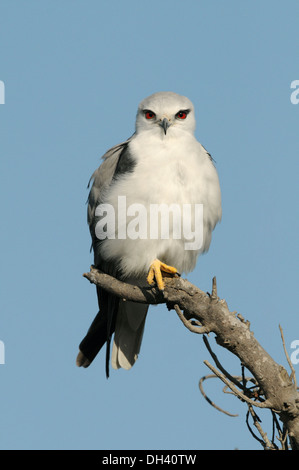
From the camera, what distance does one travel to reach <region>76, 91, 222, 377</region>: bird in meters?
5.54

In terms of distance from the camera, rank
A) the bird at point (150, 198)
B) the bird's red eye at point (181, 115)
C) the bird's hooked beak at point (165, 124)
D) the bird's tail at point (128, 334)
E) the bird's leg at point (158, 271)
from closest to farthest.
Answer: the bird's leg at point (158, 271)
the bird at point (150, 198)
the bird's hooked beak at point (165, 124)
the bird's red eye at point (181, 115)
the bird's tail at point (128, 334)

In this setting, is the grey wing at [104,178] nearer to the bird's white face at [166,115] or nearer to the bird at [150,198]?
the bird at [150,198]

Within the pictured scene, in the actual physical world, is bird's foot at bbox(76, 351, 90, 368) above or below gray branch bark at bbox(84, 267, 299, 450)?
above

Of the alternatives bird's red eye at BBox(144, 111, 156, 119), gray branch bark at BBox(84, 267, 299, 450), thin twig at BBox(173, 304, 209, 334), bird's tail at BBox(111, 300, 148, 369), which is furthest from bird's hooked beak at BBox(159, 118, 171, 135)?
thin twig at BBox(173, 304, 209, 334)

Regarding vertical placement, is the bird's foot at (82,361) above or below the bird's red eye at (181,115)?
below

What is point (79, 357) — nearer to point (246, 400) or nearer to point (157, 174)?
point (157, 174)

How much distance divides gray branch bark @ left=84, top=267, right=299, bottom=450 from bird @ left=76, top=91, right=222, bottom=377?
17.0 inches

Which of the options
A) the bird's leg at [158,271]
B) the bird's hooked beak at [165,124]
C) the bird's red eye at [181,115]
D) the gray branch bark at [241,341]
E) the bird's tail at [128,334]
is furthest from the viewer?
the bird's tail at [128,334]

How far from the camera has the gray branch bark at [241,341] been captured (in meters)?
4.16

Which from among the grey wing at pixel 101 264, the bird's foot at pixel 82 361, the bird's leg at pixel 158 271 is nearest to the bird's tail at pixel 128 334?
the grey wing at pixel 101 264

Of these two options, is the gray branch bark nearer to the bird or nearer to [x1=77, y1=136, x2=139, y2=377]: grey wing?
the bird

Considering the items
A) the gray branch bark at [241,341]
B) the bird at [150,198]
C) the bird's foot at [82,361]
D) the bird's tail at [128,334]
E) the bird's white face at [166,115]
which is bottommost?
the gray branch bark at [241,341]

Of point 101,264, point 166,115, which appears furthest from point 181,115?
point 101,264

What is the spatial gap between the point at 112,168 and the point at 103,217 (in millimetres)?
477
